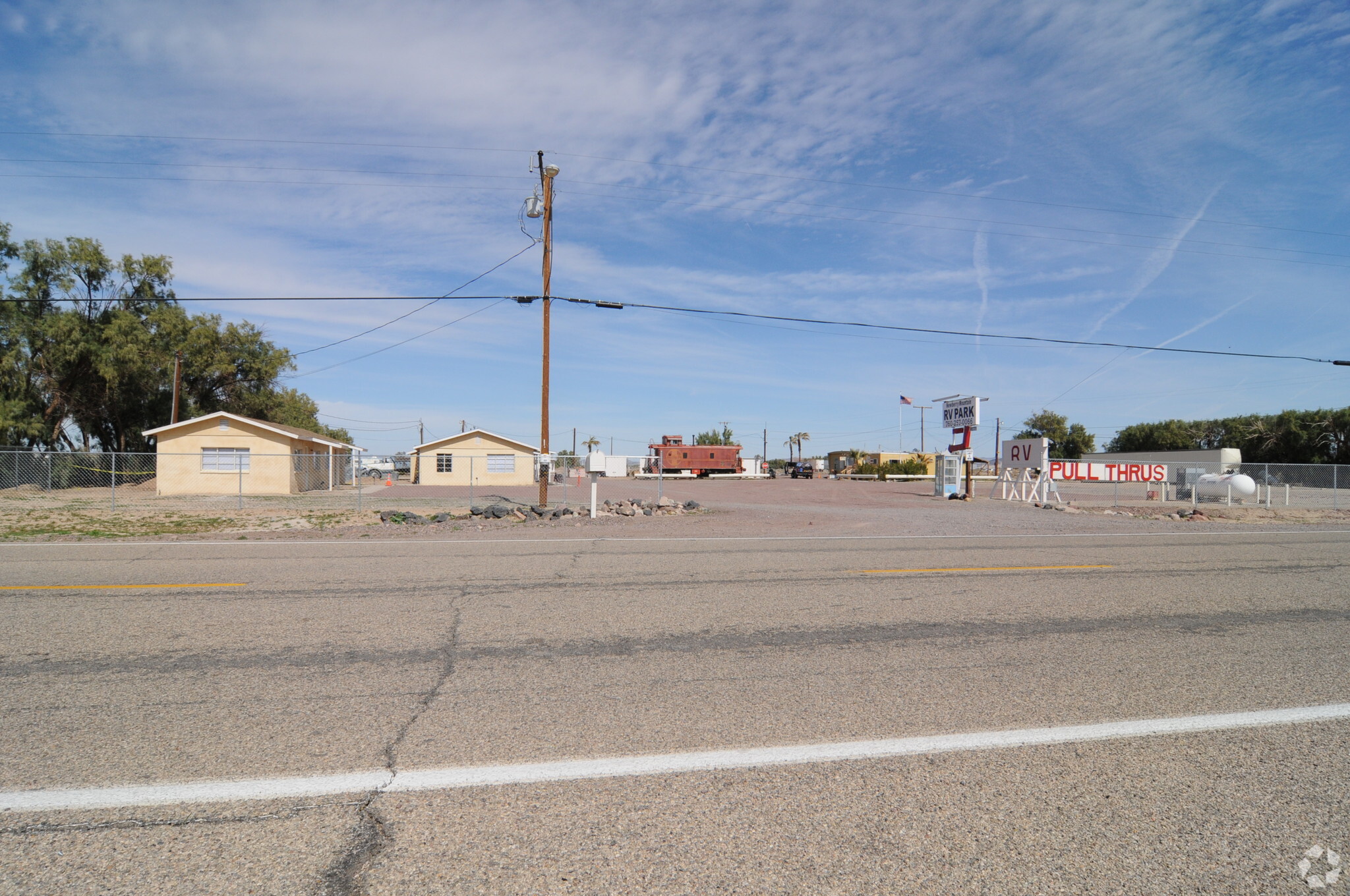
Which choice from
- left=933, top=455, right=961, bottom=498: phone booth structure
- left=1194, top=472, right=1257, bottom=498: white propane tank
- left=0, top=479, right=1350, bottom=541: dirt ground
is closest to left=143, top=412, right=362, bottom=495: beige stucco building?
left=0, top=479, right=1350, bottom=541: dirt ground

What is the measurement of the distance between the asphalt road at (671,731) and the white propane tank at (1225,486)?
2857cm

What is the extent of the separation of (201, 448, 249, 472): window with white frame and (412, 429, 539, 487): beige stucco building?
14.0m

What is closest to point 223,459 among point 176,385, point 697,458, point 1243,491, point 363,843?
point 176,385

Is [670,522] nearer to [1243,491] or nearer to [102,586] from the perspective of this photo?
[102,586]

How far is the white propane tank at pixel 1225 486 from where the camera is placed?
32.0 m

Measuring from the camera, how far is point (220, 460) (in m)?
34.1

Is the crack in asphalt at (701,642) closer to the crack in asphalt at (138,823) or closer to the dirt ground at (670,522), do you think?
the crack in asphalt at (138,823)

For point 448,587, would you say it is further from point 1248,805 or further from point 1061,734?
point 1248,805

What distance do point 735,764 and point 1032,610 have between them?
16.5ft

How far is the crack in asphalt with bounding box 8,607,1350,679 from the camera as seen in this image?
17.7 feet

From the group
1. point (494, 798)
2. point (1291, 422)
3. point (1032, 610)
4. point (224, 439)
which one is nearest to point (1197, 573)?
point (1032, 610)

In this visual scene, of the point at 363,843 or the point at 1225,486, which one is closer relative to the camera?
the point at 363,843

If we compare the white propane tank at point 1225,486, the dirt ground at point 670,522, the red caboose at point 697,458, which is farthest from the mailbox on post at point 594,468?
the red caboose at point 697,458

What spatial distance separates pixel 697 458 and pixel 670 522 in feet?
180
